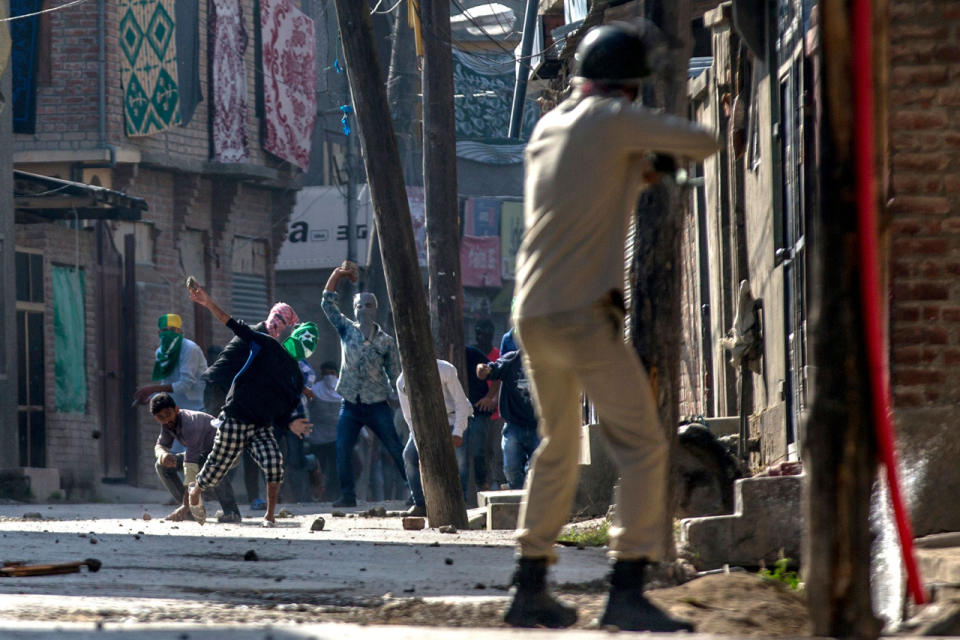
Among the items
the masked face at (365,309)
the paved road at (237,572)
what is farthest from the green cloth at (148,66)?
the paved road at (237,572)

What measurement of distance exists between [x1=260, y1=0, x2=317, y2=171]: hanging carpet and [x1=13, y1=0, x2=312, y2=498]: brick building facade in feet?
0.76

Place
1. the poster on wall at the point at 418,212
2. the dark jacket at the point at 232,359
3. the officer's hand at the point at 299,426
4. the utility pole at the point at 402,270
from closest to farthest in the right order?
the utility pole at the point at 402,270 < the officer's hand at the point at 299,426 < the dark jacket at the point at 232,359 < the poster on wall at the point at 418,212

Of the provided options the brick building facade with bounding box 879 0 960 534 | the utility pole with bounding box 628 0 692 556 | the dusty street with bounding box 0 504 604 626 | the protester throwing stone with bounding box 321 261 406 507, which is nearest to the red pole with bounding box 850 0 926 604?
the dusty street with bounding box 0 504 604 626

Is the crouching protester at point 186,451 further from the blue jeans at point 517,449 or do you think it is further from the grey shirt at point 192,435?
the blue jeans at point 517,449

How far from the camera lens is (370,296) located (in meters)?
15.5

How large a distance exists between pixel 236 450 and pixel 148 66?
1316 centimetres

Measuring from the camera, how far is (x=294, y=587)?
8.10 m

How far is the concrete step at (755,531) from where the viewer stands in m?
8.57

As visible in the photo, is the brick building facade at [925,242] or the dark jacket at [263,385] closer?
the brick building facade at [925,242]

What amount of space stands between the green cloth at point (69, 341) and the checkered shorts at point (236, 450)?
31.3ft

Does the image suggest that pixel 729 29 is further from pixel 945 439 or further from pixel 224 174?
pixel 224 174

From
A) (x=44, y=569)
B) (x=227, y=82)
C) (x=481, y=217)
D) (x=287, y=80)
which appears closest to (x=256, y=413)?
(x=44, y=569)

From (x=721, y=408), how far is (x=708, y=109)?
7.93 ft

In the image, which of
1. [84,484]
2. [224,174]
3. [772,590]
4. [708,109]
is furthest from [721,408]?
[224,174]
